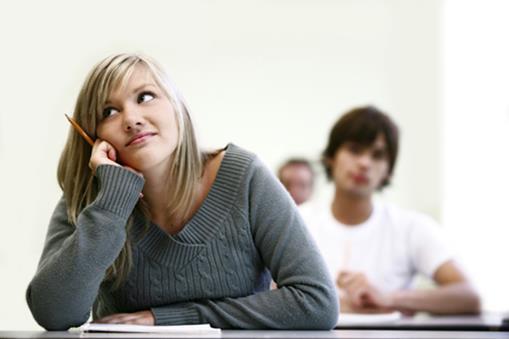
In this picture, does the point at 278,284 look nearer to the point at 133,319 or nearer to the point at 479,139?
the point at 133,319

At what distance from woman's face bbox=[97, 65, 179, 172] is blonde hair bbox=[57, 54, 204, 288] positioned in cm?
1

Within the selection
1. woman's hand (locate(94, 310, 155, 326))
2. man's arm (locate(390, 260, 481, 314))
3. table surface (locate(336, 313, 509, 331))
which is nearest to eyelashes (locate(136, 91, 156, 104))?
woman's hand (locate(94, 310, 155, 326))

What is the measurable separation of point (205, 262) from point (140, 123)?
0.95 feet

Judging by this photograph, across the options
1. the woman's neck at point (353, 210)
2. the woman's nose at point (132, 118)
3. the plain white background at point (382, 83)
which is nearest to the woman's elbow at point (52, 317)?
the woman's nose at point (132, 118)

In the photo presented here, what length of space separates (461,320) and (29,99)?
5.84 feet

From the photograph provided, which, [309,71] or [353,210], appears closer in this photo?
[353,210]

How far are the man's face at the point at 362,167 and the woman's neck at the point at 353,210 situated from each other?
0.02 metres

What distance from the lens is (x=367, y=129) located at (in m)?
2.99

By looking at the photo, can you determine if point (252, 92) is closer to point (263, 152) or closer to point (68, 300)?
point (263, 152)

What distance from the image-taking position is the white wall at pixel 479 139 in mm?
4527

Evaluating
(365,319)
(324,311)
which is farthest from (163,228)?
(365,319)

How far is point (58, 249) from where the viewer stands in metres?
1.58

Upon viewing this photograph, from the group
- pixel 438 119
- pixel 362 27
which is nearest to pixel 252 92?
pixel 362 27

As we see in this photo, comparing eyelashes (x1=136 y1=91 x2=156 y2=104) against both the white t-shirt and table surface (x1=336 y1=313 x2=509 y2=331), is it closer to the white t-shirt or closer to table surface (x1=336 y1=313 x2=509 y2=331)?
table surface (x1=336 y1=313 x2=509 y2=331)
